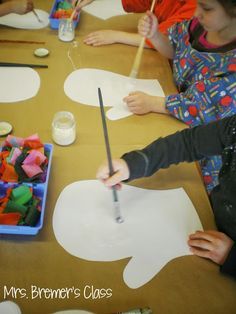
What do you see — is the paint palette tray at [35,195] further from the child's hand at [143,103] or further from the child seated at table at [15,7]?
the child seated at table at [15,7]

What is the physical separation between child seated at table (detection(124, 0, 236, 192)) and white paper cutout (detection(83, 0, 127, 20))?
442 mm

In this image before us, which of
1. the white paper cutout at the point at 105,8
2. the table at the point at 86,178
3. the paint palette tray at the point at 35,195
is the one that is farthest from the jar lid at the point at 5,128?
the white paper cutout at the point at 105,8

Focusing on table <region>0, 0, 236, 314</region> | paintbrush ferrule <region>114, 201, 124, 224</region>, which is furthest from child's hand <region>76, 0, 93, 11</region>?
paintbrush ferrule <region>114, 201, 124, 224</region>

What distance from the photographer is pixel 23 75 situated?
102cm

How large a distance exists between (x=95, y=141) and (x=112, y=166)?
7.8 inches

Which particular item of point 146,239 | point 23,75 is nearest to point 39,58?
point 23,75

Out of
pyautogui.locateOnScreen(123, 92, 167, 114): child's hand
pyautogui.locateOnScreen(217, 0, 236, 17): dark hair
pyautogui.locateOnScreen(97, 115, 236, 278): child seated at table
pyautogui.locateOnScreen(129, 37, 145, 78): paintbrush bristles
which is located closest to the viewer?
pyautogui.locateOnScreen(97, 115, 236, 278): child seated at table

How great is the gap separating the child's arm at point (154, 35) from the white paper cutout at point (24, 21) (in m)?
0.40

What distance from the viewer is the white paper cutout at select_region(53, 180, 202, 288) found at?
0.64 m

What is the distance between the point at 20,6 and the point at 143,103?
67cm

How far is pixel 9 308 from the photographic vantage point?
559 millimetres

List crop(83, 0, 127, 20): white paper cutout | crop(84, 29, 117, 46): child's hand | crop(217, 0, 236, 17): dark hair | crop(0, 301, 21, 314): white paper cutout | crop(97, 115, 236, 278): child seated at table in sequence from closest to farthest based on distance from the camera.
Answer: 1. crop(0, 301, 21, 314): white paper cutout
2. crop(97, 115, 236, 278): child seated at table
3. crop(217, 0, 236, 17): dark hair
4. crop(84, 29, 117, 46): child's hand
5. crop(83, 0, 127, 20): white paper cutout

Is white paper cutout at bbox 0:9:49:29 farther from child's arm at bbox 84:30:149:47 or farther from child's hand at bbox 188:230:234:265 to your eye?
child's hand at bbox 188:230:234:265

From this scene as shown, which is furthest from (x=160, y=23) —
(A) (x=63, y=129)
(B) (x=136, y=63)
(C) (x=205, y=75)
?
(A) (x=63, y=129)
